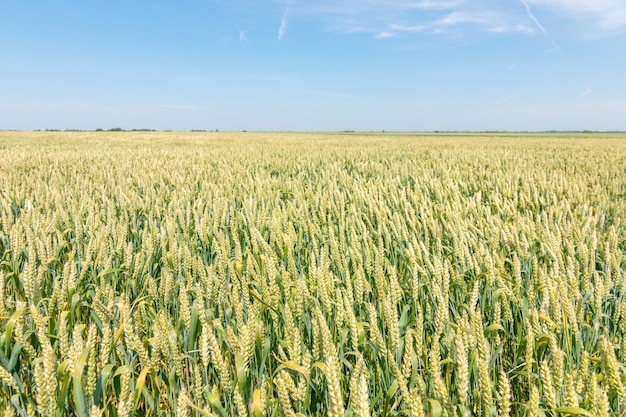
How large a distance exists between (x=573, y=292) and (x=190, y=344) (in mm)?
1379

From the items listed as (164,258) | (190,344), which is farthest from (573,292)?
(164,258)

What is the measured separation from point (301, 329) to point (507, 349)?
2.86ft

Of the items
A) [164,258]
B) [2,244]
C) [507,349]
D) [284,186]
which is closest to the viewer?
[507,349]

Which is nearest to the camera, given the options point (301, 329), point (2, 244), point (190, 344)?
point (190, 344)

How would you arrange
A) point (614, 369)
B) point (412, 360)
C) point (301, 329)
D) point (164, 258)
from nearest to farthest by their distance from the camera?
point (614, 369), point (412, 360), point (301, 329), point (164, 258)

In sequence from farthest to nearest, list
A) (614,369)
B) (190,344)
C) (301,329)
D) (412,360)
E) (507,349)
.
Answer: (507,349)
(301,329)
(190,344)
(412,360)
(614,369)

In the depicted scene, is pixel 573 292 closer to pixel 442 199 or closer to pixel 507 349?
pixel 507 349

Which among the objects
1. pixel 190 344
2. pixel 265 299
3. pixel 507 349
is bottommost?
pixel 507 349

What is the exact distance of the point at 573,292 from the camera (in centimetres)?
140

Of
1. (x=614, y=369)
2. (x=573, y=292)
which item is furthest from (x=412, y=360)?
(x=573, y=292)

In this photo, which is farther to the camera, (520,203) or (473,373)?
(520,203)

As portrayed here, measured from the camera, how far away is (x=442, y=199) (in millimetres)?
3941

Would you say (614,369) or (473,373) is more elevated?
(614,369)

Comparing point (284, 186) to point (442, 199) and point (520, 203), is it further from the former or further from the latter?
point (520, 203)
